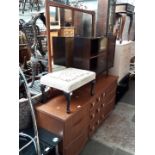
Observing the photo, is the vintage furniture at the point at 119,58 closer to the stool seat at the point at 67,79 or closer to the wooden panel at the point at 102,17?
the wooden panel at the point at 102,17

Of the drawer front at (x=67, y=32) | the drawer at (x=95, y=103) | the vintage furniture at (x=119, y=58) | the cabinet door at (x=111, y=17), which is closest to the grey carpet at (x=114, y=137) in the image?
the drawer at (x=95, y=103)

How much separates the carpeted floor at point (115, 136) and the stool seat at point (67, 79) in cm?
80

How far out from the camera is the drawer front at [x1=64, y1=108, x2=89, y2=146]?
1.63 m

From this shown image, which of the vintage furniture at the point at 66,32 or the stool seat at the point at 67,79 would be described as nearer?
the stool seat at the point at 67,79

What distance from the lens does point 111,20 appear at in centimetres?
311

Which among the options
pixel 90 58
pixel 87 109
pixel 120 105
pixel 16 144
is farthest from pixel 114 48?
pixel 16 144

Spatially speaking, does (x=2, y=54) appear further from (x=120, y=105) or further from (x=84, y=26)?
(x=120, y=105)

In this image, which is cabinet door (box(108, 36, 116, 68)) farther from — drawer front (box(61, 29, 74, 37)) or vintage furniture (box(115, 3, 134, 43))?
vintage furniture (box(115, 3, 134, 43))

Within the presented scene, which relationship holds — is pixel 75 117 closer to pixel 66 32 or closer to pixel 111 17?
pixel 66 32

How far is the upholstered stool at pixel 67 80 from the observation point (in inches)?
64.5

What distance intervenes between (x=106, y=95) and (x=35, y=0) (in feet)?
5.75

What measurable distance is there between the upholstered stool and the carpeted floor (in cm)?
73

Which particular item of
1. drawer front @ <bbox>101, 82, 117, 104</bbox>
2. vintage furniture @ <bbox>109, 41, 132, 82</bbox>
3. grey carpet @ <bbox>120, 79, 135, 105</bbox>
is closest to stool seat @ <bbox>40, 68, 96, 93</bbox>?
drawer front @ <bbox>101, 82, 117, 104</bbox>

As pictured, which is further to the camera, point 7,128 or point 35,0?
point 35,0
